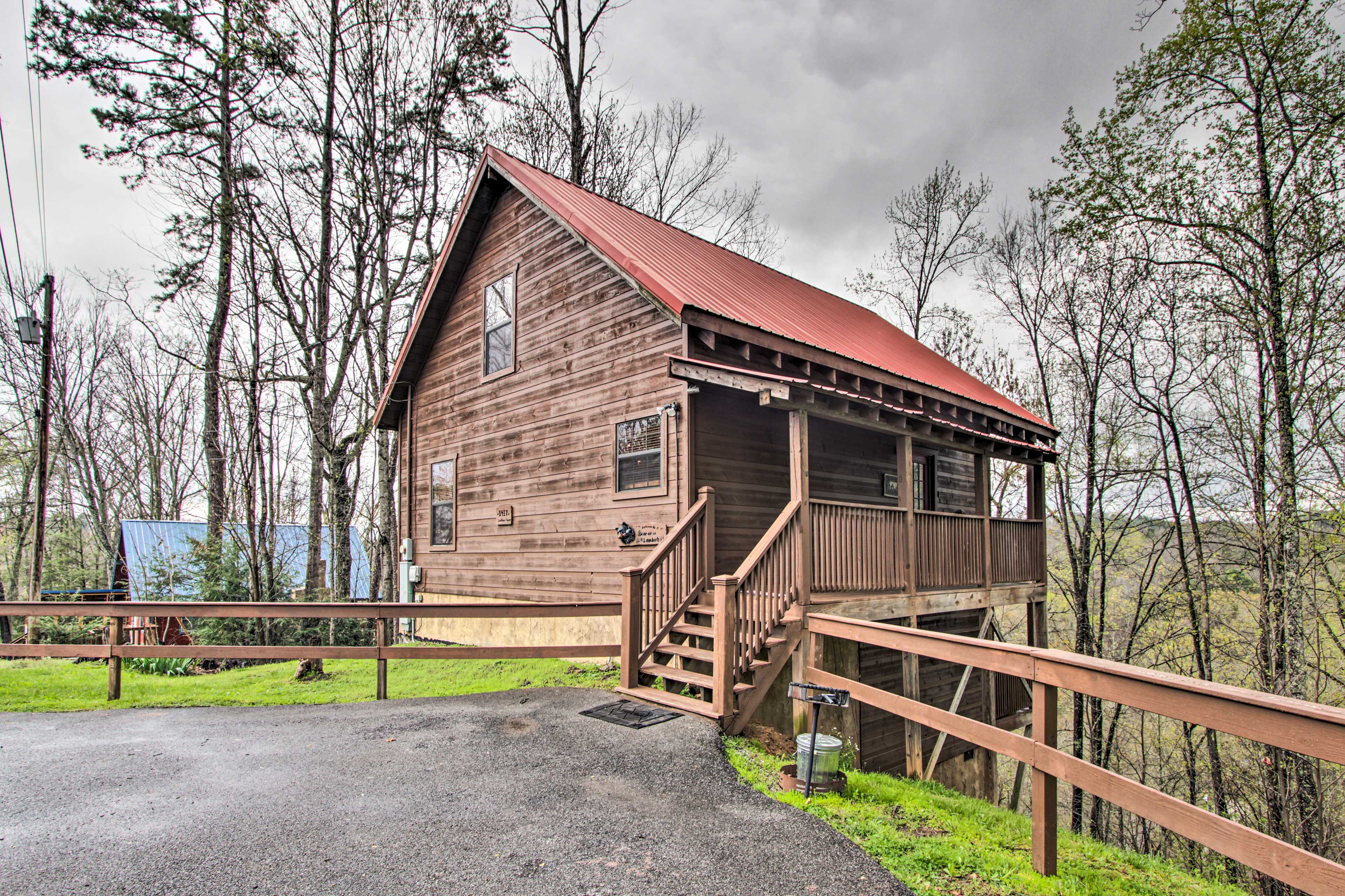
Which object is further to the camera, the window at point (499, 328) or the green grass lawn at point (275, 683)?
the window at point (499, 328)

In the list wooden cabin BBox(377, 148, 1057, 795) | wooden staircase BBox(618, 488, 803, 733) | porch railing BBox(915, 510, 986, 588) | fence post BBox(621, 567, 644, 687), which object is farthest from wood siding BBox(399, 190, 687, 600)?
porch railing BBox(915, 510, 986, 588)

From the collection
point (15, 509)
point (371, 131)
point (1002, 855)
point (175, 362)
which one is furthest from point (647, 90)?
point (15, 509)

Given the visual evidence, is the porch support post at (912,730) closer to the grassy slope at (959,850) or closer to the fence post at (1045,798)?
the grassy slope at (959,850)

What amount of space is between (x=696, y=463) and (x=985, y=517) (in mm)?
4848

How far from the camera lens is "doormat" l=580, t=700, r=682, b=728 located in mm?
6156

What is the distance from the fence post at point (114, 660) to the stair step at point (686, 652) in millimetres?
5500

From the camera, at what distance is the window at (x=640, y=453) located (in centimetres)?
907

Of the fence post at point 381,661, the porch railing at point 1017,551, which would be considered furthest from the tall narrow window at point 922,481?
the fence post at point 381,661

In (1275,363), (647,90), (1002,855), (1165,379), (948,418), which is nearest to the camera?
(1002,855)

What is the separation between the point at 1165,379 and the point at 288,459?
20640 millimetres

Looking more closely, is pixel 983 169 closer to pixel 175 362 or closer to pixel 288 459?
pixel 288 459

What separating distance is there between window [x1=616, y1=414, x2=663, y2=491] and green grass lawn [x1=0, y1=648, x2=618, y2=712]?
8.02 ft

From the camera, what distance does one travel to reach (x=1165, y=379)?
16.5 metres

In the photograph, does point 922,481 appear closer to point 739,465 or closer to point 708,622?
point 739,465
